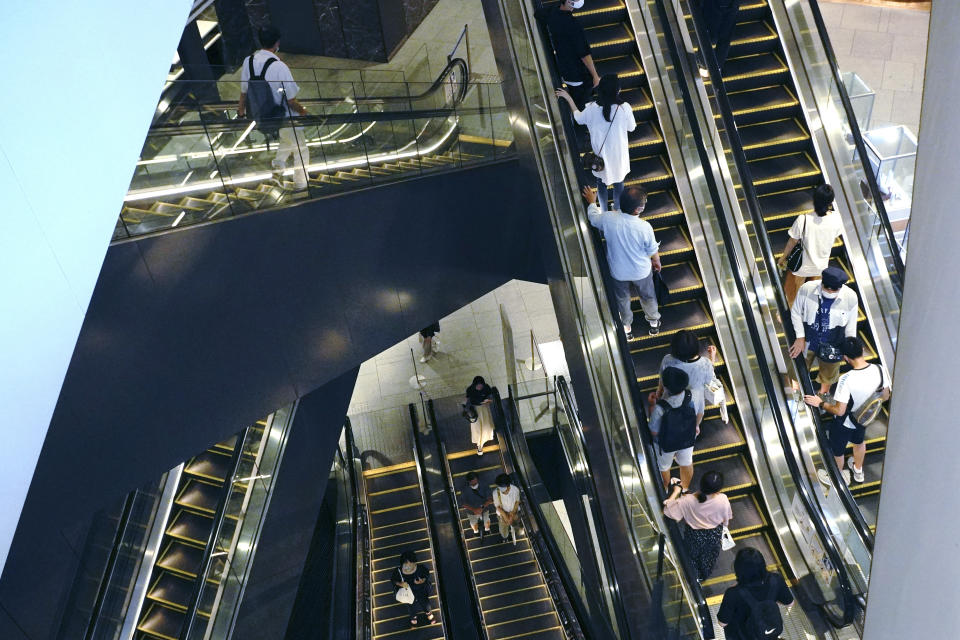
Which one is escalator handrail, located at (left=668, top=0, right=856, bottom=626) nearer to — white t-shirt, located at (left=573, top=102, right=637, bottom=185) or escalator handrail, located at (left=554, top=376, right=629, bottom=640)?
white t-shirt, located at (left=573, top=102, right=637, bottom=185)

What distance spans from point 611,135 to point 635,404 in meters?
2.36

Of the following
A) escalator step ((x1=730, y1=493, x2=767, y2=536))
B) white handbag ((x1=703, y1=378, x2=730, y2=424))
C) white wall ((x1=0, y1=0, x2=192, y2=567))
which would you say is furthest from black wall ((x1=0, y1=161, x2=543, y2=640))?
escalator step ((x1=730, y1=493, x2=767, y2=536))

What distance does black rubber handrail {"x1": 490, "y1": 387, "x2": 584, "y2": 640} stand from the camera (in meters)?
10.7

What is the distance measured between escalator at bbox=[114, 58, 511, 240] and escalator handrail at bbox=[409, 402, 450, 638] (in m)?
5.13

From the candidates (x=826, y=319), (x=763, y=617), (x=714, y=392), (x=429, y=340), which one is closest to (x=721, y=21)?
(x=826, y=319)

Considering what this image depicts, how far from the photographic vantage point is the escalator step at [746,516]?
745cm

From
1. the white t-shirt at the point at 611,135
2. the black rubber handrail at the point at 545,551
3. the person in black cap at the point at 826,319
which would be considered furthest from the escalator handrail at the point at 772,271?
the black rubber handrail at the point at 545,551

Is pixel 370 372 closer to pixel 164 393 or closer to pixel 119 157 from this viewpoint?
pixel 164 393

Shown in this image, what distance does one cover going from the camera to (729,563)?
7.34 m

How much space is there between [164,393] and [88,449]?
2.78 ft

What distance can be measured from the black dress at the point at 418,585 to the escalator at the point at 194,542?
92.8 inches

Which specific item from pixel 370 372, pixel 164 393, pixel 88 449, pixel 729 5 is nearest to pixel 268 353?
pixel 164 393

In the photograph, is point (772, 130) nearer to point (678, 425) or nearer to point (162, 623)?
point (678, 425)

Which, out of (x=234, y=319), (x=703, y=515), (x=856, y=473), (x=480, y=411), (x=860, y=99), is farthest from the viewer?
(x=480, y=411)
